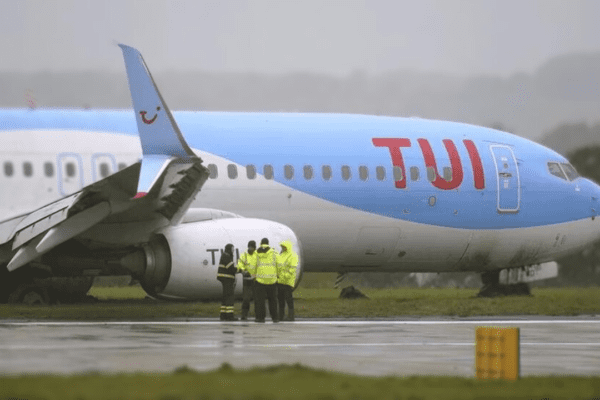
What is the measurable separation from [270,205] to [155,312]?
3.30 m

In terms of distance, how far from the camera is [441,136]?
2958 centimetres

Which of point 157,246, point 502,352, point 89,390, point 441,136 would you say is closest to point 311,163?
point 441,136

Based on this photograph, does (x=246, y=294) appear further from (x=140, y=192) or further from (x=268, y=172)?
(x=268, y=172)

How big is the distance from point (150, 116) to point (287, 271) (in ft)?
12.5

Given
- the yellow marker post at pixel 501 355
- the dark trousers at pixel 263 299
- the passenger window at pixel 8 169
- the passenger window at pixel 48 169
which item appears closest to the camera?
the yellow marker post at pixel 501 355

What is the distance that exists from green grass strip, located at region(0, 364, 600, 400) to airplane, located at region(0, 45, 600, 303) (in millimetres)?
9652

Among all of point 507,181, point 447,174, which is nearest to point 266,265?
point 447,174

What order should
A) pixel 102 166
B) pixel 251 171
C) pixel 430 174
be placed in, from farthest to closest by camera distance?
1. pixel 430 174
2. pixel 251 171
3. pixel 102 166

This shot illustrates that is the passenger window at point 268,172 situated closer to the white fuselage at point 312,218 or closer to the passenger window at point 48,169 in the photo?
the white fuselage at point 312,218

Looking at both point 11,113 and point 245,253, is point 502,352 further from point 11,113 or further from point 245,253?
point 11,113

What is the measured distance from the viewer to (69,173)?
86.5 ft

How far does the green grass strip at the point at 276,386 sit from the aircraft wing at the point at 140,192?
919cm

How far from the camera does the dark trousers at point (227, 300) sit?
23.5 metres

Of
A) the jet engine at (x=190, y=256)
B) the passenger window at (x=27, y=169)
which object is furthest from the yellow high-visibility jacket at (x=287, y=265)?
the passenger window at (x=27, y=169)
